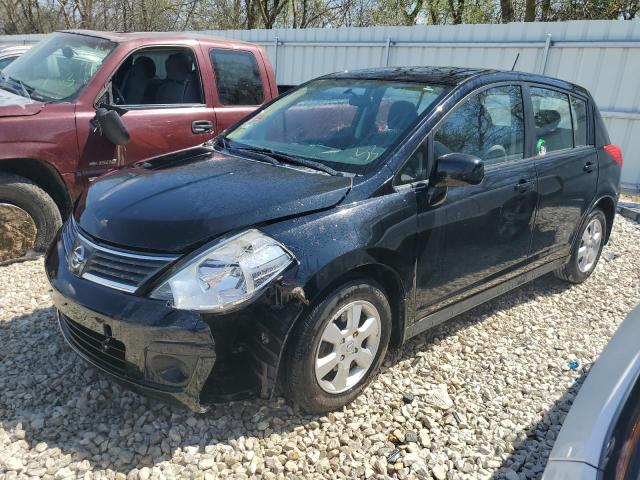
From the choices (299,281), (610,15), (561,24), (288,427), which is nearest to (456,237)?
(299,281)

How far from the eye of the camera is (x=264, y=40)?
13.1 metres

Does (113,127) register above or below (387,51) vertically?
below

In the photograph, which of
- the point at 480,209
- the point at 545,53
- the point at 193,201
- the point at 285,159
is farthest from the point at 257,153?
the point at 545,53

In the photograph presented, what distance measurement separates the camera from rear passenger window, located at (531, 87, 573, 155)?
3.93 metres

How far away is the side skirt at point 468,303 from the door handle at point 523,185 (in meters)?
0.66

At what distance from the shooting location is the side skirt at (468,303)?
3162 mm

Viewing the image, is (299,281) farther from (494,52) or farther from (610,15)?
(610,15)

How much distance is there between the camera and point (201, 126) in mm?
4980

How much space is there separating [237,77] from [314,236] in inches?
134

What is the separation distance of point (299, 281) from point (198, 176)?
0.93 meters

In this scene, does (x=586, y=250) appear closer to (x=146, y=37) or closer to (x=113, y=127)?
(x=113, y=127)

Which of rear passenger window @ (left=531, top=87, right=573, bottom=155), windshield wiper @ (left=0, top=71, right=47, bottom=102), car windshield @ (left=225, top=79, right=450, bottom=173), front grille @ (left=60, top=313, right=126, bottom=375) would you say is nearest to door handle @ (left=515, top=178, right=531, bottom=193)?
rear passenger window @ (left=531, top=87, right=573, bottom=155)

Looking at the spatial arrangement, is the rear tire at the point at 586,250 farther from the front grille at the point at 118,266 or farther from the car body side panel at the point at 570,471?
the front grille at the point at 118,266

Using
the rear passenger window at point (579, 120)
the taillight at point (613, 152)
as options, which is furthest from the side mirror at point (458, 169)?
the taillight at point (613, 152)
